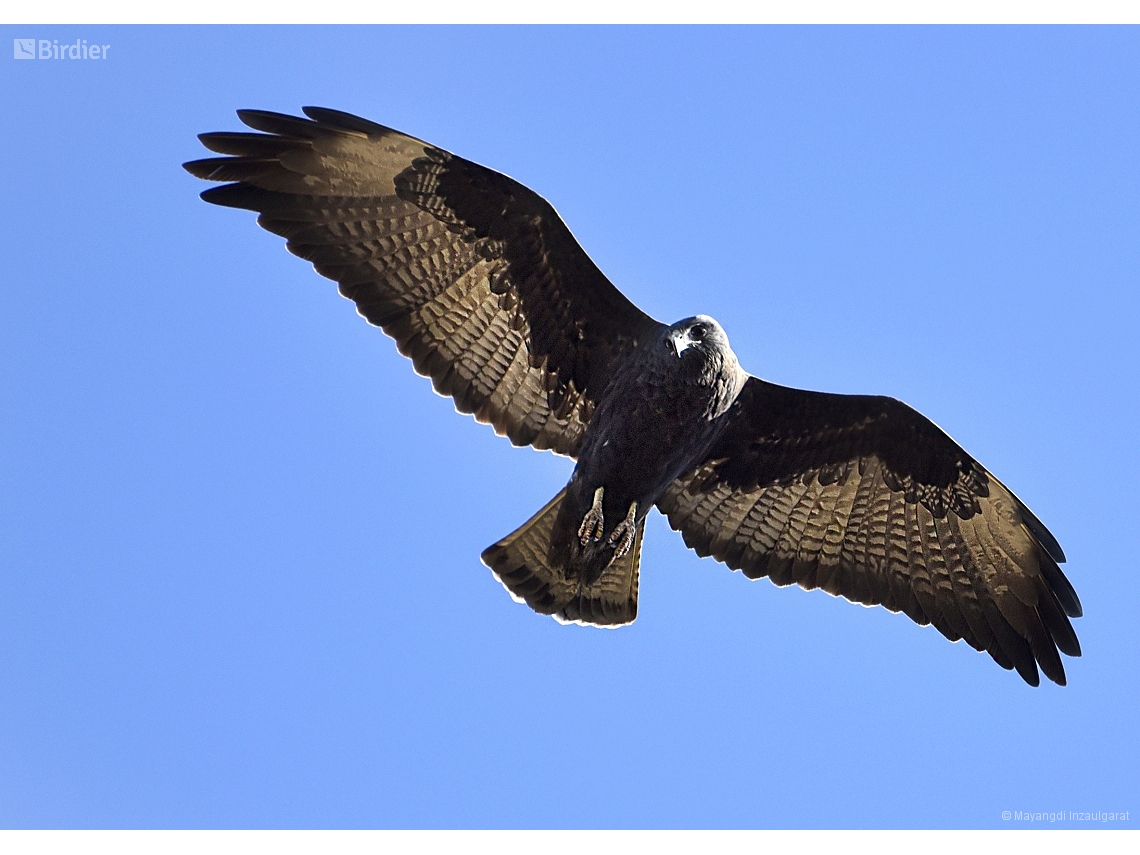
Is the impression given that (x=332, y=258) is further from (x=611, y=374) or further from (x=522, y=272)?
(x=611, y=374)

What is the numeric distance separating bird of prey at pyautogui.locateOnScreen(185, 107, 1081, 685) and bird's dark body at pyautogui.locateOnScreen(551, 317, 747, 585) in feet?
0.04

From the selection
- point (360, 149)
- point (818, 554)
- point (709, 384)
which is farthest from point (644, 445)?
point (360, 149)

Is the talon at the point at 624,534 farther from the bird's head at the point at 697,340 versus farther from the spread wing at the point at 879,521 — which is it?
the bird's head at the point at 697,340

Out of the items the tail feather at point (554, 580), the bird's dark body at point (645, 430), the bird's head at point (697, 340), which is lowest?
the tail feather at point (554, 580)

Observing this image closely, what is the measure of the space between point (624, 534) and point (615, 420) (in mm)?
785

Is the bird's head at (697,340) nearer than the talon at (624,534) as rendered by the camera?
Yes

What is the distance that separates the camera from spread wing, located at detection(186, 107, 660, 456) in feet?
27.9

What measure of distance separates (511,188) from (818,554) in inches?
129

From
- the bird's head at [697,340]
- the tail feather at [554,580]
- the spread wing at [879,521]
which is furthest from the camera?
the spread wing at [879,521]

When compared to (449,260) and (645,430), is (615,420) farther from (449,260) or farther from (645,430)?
(449,260)

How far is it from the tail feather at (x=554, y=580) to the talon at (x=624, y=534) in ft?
0.49

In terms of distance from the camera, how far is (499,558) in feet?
29.0

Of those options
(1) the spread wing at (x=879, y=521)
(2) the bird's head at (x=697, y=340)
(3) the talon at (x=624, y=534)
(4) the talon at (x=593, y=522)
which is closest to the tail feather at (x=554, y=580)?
(3) the talon at (x=624, y=534)

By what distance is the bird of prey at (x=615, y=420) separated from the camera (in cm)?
846
